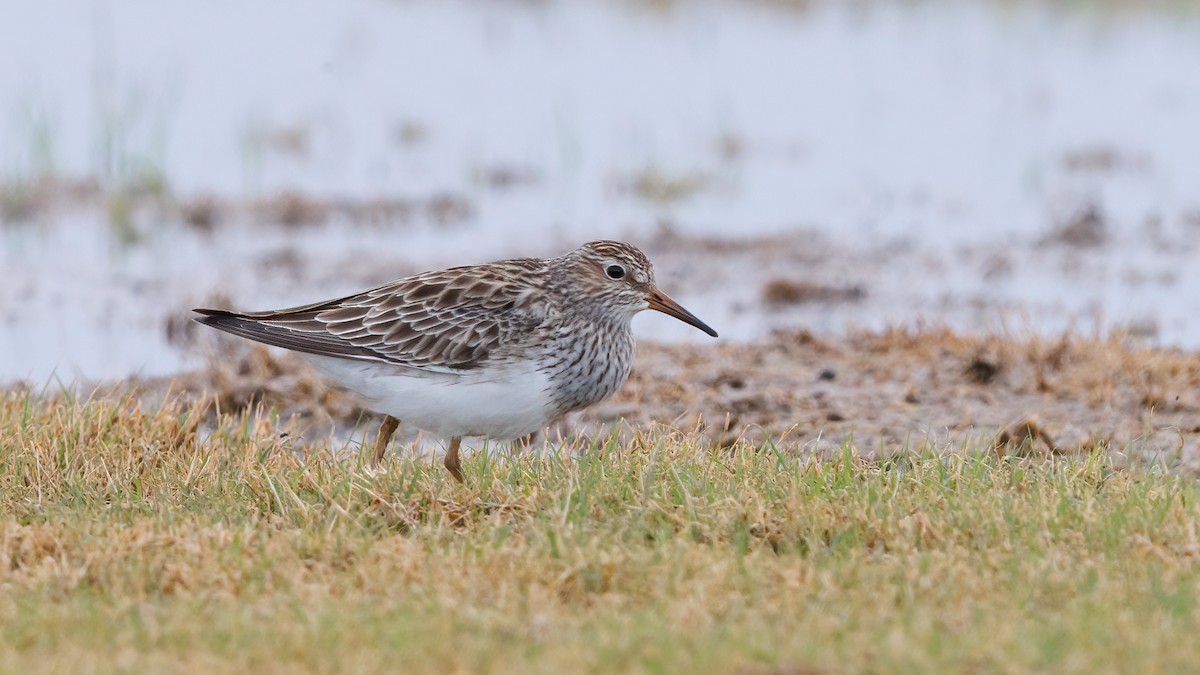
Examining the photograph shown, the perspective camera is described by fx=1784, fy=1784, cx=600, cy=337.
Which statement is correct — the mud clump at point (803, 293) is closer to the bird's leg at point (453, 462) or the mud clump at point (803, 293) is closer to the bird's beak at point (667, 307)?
the bird's beak at point (667, 307)

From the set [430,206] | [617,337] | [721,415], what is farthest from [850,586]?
[430,206]

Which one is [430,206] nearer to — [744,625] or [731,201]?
[731,201]

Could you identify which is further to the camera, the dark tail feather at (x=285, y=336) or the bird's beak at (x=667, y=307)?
the bird's beak at (x=667, y=307)

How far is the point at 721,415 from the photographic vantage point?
952 centimetres

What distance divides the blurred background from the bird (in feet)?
10.8

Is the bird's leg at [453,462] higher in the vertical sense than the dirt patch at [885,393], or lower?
higher

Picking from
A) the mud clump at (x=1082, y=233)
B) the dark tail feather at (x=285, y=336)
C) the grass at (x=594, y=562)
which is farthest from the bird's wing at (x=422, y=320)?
the mud clump at (x=1082, y=233)

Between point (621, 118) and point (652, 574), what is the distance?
13893 millimetres

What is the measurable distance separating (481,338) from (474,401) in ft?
0.99

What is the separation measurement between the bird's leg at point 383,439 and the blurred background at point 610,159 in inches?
136

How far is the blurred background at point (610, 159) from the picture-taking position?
13.5 m

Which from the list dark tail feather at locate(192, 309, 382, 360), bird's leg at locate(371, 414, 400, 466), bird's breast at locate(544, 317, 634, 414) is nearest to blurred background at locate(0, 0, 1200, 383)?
dark tail feather at locate(192, 309, 382, 360)

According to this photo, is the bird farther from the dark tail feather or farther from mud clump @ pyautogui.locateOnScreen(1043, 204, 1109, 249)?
mud clump @ pyautogui.locateOnScreen(1043, 204, 1109, 249)

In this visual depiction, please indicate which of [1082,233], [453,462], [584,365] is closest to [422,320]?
[584,365]
